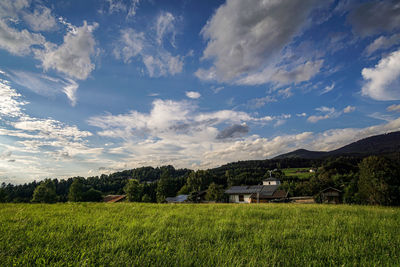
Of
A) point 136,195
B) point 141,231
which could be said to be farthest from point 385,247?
point 136,195

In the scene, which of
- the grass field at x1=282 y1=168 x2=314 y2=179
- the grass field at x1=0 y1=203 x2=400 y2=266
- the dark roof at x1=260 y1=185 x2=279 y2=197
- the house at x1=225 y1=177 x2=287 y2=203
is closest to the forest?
the house at x1=225 y1=177 x2=287 y2=203

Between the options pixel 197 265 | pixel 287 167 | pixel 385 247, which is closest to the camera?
pixel 197 265

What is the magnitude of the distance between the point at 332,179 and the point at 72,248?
81.2 m

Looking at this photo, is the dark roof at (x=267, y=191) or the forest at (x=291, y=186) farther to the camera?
the dark roof at (x=267, y=191)

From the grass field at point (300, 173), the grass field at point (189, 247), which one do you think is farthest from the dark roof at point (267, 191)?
the grass field at point (189, 247)

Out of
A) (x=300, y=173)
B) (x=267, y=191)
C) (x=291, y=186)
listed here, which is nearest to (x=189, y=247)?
(x=267, y=191)

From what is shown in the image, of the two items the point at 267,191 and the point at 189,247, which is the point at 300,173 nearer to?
the point at 267,191

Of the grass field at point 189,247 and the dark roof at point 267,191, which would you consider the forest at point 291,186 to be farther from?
the grass field at point 189,247

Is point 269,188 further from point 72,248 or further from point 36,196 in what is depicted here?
point 36,196

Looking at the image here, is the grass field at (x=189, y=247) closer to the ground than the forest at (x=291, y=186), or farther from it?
farther from it

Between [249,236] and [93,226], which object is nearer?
[249,236]

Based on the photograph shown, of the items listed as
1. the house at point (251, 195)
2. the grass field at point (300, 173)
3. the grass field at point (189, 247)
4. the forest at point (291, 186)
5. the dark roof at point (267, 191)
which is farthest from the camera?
the grass field at point (300, 173)

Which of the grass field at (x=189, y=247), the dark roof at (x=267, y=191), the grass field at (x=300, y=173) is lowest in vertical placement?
the grass field at (x=300, y=173)

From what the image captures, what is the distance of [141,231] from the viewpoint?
4.47 metres
